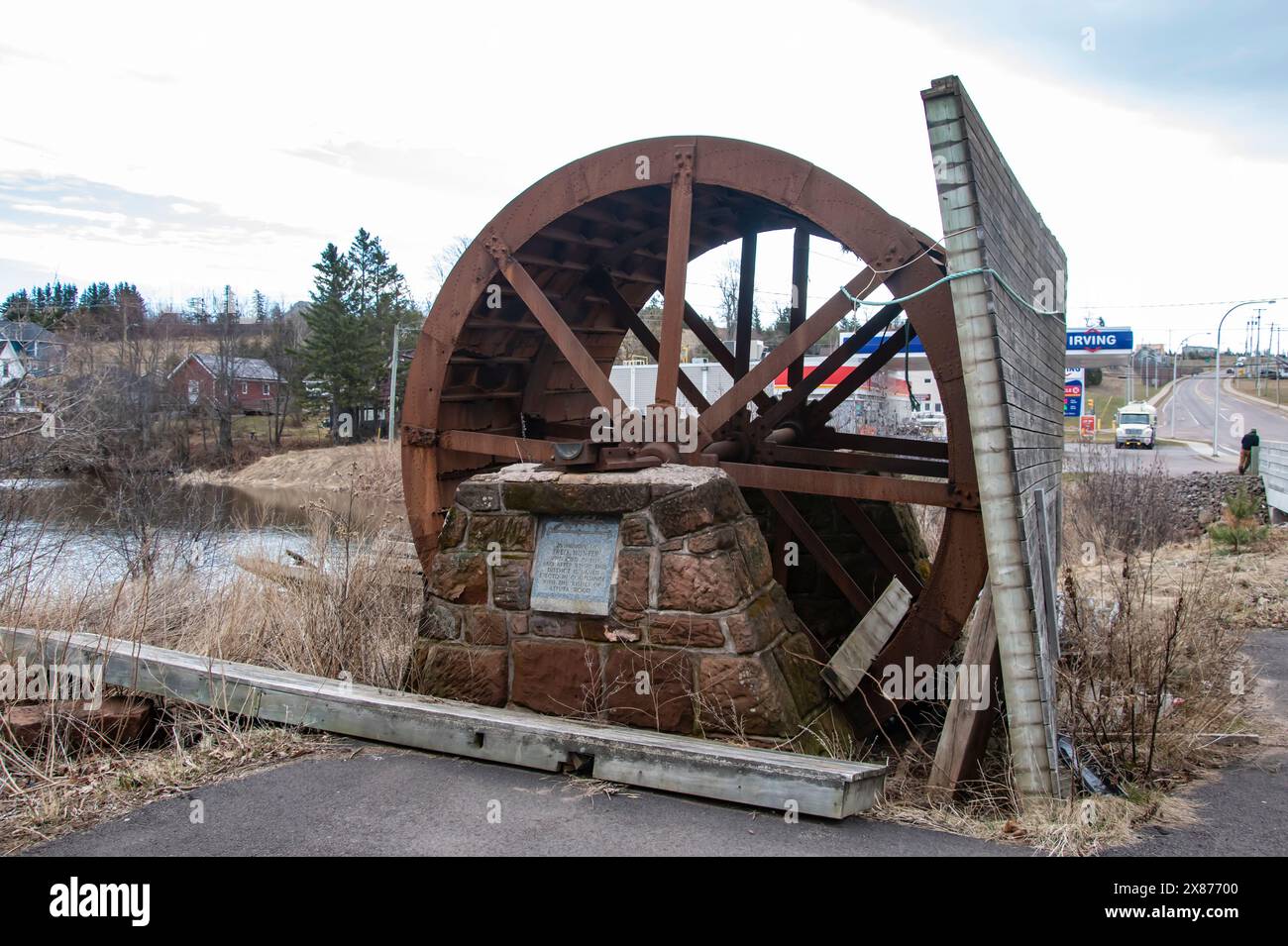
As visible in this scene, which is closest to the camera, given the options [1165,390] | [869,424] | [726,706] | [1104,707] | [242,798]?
[242,798]

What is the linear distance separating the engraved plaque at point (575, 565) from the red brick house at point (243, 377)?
4821cm

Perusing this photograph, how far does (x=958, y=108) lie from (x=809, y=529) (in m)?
3.52

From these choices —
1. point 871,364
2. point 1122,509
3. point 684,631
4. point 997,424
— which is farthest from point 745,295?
point 1122,509

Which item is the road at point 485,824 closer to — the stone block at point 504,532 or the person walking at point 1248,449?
the stone block at point 504,532

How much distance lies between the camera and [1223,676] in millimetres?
5980

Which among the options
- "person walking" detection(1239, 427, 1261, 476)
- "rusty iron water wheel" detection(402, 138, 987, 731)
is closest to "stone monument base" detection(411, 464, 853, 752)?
"rusty iron water wheel" detection(402, 138, 987, 731)

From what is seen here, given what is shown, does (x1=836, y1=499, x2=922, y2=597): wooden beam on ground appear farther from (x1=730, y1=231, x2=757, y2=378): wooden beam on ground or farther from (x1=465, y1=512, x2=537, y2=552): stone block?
(x1=465, y1=512, x2=537, y2=552): stone block

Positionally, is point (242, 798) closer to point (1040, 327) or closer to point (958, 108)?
point (958, 108)

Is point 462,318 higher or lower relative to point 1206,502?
higher

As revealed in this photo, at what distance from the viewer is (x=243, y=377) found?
56125 mm

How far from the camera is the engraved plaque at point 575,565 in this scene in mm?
4910

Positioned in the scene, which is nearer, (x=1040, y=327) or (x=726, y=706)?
(x=726, y=706)

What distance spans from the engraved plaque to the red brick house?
48211 mm

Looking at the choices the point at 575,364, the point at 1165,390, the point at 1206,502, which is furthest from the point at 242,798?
the point at 1165,390
